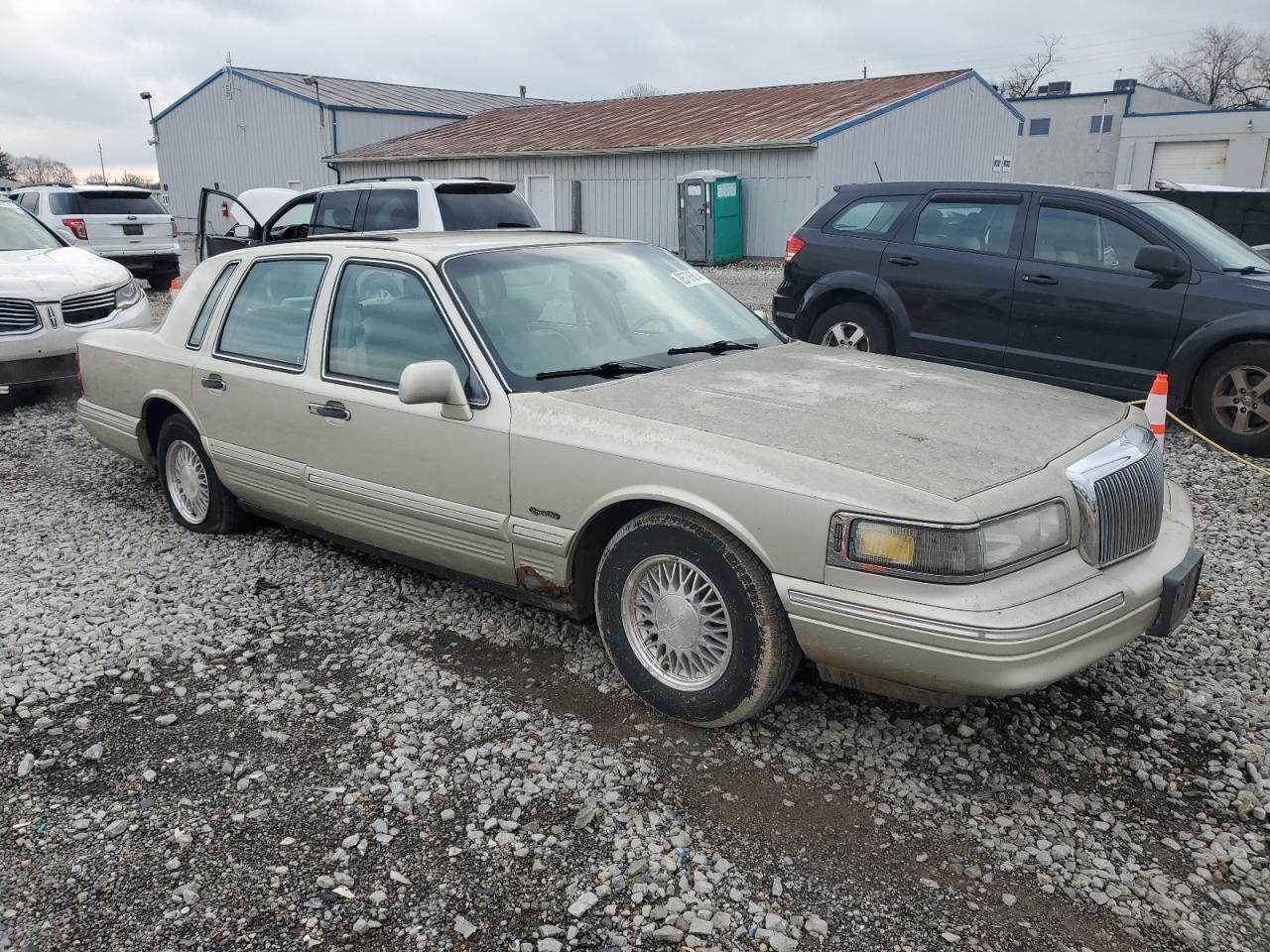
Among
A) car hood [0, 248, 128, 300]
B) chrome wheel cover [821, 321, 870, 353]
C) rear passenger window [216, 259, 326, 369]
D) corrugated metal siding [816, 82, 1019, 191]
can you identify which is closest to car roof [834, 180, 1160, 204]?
chrome wheel cover [821, 321, 870, 353]

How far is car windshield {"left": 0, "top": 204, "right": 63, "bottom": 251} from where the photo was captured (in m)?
9.46

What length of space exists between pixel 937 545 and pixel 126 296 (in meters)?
8.67

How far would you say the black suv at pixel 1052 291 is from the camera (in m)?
6.80

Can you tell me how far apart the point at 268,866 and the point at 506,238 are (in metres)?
2.86

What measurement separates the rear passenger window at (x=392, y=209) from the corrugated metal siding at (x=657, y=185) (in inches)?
390

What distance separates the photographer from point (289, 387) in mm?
4496

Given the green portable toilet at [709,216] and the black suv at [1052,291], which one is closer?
the black suv at [1052,291]

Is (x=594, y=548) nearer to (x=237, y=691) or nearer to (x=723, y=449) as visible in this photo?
(x=723, y=449)

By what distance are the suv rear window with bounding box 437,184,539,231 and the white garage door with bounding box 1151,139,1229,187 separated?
1450 inches

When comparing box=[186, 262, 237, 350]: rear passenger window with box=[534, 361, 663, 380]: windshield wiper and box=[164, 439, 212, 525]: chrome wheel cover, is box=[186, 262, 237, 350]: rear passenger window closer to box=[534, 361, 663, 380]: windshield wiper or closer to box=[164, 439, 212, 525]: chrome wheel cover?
box=[164, 439, 212, 525]: chrome wheel cover

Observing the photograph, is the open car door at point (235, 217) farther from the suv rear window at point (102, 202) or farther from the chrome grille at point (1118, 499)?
the chrome grille at point (1118, 499)

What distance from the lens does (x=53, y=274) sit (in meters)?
8.71

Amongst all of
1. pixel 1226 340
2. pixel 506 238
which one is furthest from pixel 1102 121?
pixel 506 238

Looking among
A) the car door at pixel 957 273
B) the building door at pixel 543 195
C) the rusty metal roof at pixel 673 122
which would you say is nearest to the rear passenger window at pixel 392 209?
the car door at pixel 957 273
